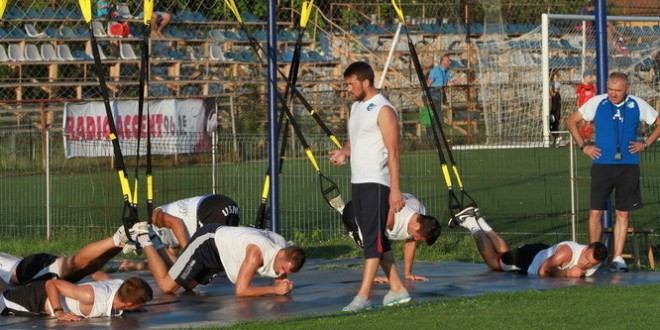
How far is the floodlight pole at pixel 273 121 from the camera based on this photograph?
1582cm

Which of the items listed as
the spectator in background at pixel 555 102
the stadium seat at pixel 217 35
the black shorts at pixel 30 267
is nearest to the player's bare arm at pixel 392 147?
the black shorts at pixel 30 267

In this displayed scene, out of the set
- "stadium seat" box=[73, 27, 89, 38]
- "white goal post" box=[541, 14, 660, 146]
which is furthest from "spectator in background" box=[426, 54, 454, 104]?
"stadium seat" box=[73, 27, 89, 38]

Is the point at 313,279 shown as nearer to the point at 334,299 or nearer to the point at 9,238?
the point at 334,299

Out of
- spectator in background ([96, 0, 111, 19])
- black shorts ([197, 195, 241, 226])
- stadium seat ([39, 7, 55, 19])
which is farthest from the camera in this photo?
stadium seat ([39, 7, 55, 19])

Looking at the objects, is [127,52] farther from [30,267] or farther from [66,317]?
[66,317]

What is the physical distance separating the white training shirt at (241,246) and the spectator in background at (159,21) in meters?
22.8

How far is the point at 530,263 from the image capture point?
14.5 meters

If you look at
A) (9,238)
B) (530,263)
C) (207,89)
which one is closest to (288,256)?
(530,263)

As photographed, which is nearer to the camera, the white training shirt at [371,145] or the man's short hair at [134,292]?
the man's short hair at [134,292]

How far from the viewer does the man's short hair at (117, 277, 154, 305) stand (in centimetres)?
1145

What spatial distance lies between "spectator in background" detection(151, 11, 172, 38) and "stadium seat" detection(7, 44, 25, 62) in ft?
11.3

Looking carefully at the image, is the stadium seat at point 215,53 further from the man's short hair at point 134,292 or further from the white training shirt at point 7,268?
the man's short hair at point 134,292

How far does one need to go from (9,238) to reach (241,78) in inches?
757

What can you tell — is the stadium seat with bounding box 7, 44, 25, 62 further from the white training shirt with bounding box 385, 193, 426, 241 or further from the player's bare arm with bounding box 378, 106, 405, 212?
the player's bare arm with bounding box 378, 106, 405, 212
